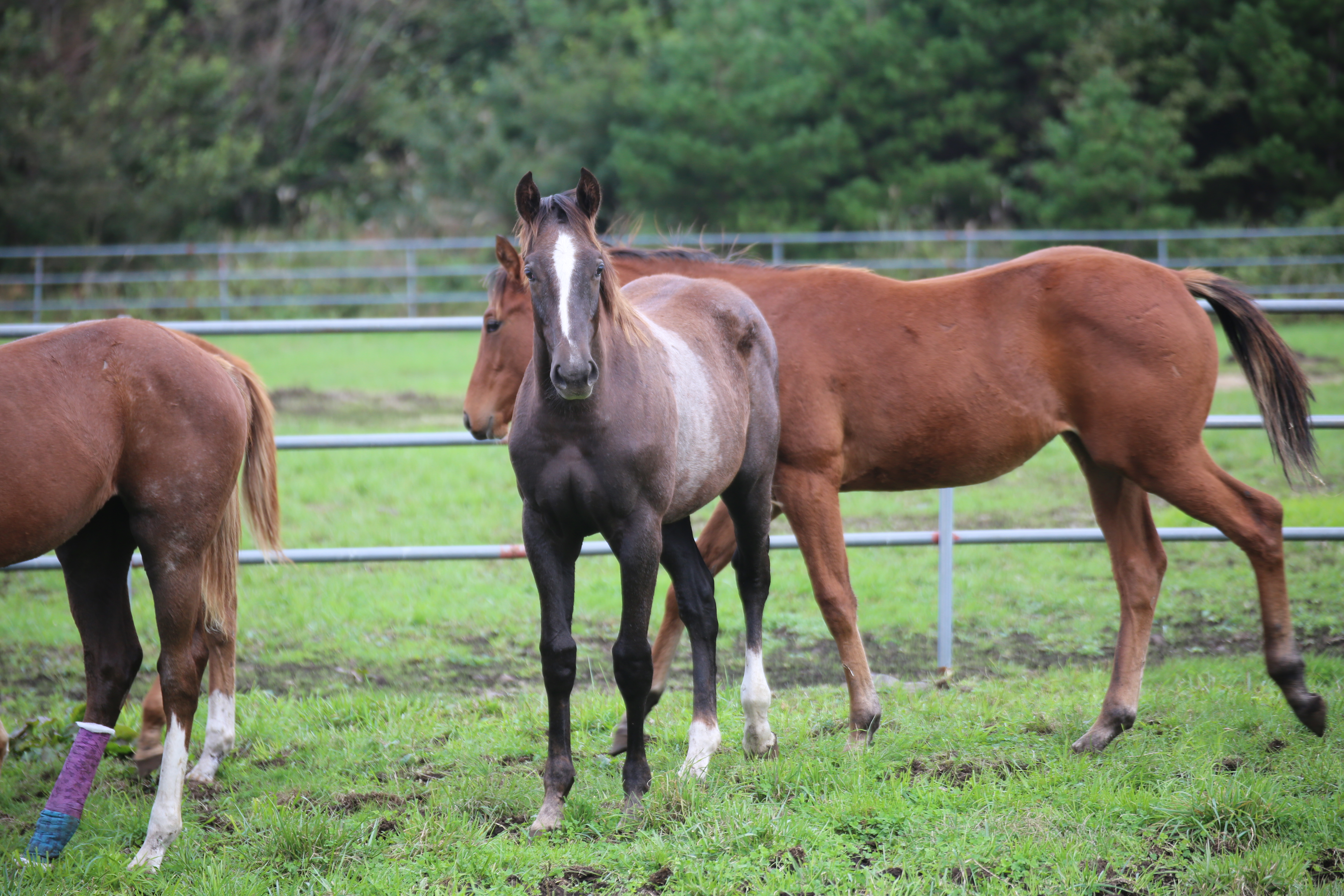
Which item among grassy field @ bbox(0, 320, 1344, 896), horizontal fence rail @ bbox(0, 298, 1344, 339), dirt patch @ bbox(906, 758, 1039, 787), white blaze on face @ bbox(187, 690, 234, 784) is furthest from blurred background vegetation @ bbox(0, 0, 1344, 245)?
dirt patch @ bbox(906, 758, 1039, 787)

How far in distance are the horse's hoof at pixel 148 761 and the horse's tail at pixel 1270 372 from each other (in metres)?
4.16

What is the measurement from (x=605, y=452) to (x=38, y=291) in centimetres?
1670

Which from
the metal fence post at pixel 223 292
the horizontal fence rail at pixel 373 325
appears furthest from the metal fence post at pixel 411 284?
the horizontal fence rail at pixel 373 325

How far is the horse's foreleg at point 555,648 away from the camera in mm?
3090

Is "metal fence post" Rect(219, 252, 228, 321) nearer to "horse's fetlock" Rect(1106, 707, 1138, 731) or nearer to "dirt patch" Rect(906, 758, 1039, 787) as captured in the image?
"dirt patch" Rect(906, 758, 1039, 787)

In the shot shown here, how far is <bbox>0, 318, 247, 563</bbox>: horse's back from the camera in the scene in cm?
299

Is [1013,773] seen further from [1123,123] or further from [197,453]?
[1123,123]

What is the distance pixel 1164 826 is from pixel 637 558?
1663 mm

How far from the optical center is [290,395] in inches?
428

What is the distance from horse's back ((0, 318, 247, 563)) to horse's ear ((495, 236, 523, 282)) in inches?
50.7

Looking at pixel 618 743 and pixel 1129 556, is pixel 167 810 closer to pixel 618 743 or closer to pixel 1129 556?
pixel 618 743

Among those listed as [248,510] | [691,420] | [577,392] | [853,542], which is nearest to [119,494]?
[248,510]

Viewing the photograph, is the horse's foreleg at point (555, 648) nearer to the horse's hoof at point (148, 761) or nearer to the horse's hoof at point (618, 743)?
the horse's hoof at point (618, 743)

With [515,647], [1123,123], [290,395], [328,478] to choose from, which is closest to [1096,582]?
[515,647]
